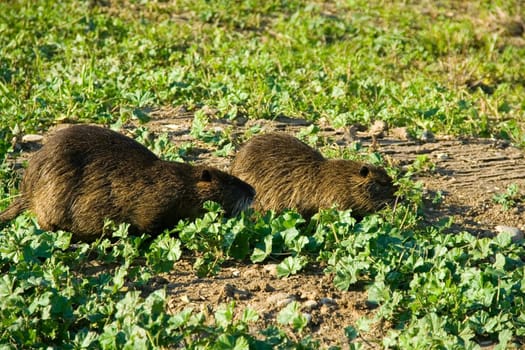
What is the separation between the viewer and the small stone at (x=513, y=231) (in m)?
4.70

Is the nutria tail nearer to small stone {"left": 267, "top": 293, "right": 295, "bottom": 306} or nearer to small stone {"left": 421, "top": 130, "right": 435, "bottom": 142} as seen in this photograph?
small stone {"left": 267, "top": 293, "right": 295, "bottom": 306}

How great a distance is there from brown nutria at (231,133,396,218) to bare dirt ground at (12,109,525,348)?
1.14 ft

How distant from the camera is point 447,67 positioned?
25.6 feet

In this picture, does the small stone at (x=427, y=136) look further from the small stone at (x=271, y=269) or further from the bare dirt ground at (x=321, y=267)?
the small stone at (x=271, y=269)

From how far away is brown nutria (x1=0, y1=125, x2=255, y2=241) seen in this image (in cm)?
440

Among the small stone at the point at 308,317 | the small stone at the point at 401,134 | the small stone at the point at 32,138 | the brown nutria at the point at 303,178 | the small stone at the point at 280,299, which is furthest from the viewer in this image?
the small stone at the point at 401,134

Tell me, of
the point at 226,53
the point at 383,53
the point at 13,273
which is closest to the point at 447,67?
the point at 383,53

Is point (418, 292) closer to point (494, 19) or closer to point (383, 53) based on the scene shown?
point (383, 53)

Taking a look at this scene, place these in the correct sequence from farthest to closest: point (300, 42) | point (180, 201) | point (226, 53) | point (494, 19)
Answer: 1. point (494, 19)
2. point (300, 42)
3. point (226, 53)
4. point (180, 201)

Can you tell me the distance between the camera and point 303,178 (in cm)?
502

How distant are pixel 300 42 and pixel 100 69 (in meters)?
2.10

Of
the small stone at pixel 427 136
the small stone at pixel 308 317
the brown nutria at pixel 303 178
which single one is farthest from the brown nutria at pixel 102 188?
the small stone at pixel 427 136

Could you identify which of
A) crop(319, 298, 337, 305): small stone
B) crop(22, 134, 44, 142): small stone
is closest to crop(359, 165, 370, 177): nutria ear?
crop(319, 298, 337, 305): small stone

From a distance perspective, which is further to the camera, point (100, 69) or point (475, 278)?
point (100, 69)
